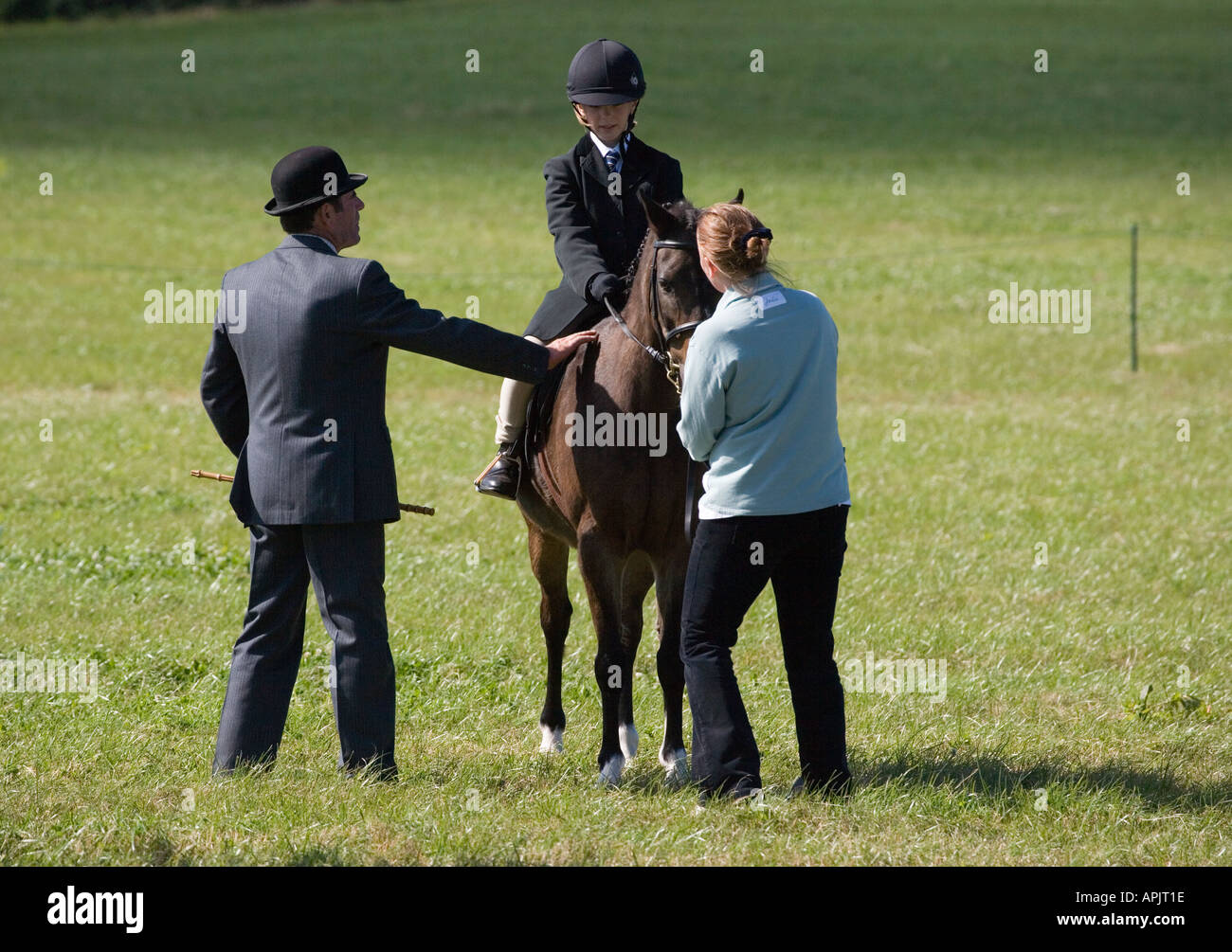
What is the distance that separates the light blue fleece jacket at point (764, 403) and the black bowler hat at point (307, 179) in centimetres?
155

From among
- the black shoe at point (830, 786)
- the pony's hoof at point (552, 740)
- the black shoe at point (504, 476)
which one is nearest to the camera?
the black shoe at point (830, 786)

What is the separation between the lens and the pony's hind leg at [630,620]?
20.6 ft

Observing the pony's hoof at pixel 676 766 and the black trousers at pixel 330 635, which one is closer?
the black trousers at pixel 330 635

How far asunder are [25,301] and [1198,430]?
53.3 ft

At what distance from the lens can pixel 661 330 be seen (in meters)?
5.52

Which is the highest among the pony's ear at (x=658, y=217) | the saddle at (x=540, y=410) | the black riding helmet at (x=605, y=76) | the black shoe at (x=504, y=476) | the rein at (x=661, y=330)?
the black riding helmet at (x=605, y=76)

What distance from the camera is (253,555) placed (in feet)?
18.1

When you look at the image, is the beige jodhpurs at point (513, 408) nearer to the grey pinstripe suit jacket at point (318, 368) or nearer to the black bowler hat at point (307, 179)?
the grey pinstripe suit jacket at point (318, 368)

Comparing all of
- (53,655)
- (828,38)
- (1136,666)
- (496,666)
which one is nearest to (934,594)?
(1136,666)

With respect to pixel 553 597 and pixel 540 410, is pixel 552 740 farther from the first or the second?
pixel 540 410

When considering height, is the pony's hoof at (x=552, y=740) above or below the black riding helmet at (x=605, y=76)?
below

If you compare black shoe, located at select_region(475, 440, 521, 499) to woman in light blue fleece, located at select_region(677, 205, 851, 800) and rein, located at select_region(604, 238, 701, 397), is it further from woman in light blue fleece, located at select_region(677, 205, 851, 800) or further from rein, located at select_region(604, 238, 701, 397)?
woman in light blue fleece, located at select_region(677, 205, 851, 800)

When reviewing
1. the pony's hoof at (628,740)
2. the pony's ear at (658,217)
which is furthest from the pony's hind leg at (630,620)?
the pony's ear at (658,217)

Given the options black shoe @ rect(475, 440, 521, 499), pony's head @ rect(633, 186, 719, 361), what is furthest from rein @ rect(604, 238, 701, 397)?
black shoe @ rect(475, 440, 521, 499)
